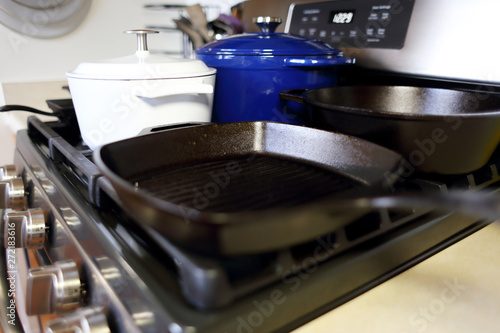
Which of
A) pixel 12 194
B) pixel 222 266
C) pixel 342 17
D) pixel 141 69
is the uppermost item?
pixel 342 17

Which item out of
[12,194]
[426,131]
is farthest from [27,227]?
[426,131]

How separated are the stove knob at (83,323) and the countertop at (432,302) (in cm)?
16

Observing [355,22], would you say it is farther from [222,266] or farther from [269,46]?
[222,266]

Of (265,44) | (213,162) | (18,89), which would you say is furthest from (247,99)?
(18,89)

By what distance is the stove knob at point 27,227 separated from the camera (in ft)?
1.55

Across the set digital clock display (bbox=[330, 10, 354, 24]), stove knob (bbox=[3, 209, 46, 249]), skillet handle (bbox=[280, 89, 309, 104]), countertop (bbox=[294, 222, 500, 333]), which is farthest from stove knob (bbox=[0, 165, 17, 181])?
digital clock display (bbox=[330, 10, 354, 24])

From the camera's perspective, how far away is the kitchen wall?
1201mm

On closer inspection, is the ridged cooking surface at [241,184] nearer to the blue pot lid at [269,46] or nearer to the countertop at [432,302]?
the countertop at [432,302]

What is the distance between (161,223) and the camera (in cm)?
26

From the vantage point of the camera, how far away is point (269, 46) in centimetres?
61

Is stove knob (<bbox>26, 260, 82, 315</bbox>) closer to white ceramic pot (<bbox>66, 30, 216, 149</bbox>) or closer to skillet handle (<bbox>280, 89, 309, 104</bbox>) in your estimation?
white ceramic pot (<bbox>66, 30, 216, 149</bbox>)

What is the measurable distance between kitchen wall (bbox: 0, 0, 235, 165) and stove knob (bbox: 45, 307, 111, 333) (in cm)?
97

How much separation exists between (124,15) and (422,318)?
1.48 meters

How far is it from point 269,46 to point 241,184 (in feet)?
1.02
